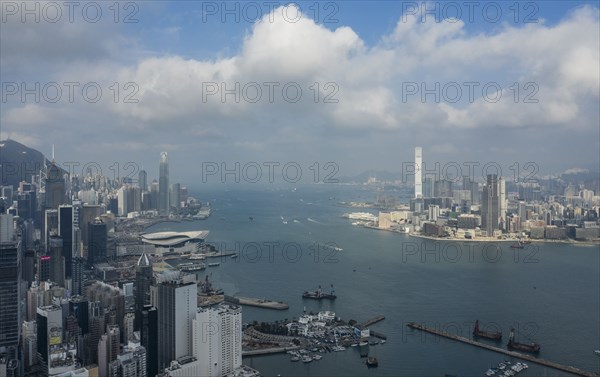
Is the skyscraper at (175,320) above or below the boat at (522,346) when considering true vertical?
above

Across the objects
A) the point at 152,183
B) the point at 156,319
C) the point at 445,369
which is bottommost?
the point at 445,369

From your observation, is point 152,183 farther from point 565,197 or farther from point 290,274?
point 565,197

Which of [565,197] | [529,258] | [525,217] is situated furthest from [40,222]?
[565,197]

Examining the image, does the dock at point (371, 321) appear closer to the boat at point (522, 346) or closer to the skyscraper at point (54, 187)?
the boat at point (522, 346)

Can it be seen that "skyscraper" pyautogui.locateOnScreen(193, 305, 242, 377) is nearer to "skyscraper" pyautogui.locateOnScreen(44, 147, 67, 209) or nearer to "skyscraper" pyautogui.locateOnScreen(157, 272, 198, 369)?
"skyscraper" pyautogui.locateOnScreen(157, 272, 198, 369)

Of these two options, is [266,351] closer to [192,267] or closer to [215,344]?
[215,344]

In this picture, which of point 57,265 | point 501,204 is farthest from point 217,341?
point 501,204

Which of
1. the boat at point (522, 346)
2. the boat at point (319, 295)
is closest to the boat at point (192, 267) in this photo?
the boat at point (319, 295)
